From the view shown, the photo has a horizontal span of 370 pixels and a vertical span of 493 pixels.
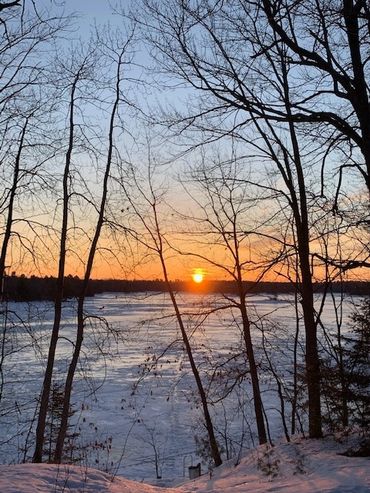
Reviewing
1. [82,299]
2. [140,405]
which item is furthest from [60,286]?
[140,405]

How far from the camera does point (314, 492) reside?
612 cm

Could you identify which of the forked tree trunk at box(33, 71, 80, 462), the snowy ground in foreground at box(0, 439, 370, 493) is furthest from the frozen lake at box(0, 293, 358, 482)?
the snowy ground in foreground at box(0, 439, 370, 493)

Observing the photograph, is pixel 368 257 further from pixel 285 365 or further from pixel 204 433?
pixel 285 365

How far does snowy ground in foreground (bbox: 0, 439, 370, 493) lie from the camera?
5.93 m

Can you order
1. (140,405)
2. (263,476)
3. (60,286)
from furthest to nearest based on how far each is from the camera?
(140,405), (60,286), (263,476)

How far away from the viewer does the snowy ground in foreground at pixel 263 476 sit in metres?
5.93

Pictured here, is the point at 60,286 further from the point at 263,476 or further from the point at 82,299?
the point at 263,476

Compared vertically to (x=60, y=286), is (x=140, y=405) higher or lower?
lower

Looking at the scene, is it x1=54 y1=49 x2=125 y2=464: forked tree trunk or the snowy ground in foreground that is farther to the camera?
x1=54 y1=49 x2=125 y2=464: forked tree trunk

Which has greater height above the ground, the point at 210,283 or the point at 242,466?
the point at 210,283

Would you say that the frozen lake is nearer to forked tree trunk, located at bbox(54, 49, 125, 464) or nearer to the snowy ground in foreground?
forked tree trunk, located at bbox(54, 49, 125, 464)

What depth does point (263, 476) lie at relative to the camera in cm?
911

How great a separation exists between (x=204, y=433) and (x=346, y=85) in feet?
41.8

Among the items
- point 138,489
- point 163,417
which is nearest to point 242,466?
point 138,489
